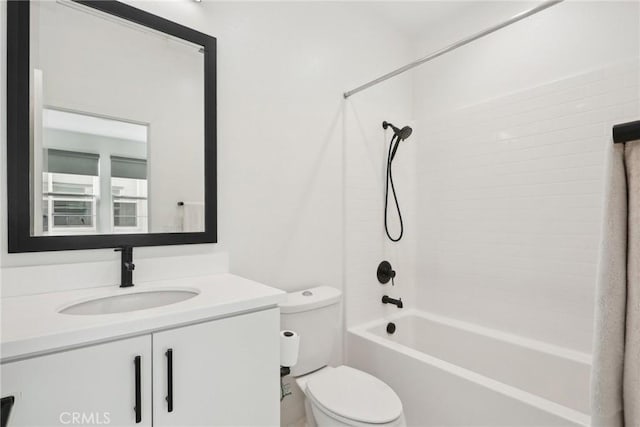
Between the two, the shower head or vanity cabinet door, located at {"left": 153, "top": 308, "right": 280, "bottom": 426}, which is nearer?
vanity cabinet door, located at {"left": 153, "top": 308, "right": 280, "bottom": 426}

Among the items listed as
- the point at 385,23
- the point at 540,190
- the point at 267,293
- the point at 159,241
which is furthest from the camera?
the point at 385,23

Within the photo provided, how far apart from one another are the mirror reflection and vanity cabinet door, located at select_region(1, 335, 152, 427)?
0.59 m

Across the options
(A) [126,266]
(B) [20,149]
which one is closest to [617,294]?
(A) [126,266]

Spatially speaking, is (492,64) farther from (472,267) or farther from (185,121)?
(185,121)

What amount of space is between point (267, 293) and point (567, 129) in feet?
5.92

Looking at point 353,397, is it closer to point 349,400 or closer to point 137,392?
point 349,400

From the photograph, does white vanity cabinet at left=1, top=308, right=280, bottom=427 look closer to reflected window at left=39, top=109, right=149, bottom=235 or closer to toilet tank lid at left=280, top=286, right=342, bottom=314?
toilet tank lid at left=280, top=286, right=342, bottom=314

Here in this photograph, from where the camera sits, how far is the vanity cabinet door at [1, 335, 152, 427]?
2.44 feet

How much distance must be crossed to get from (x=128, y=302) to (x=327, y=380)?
A: 933 millimetres

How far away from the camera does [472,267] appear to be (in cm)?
219

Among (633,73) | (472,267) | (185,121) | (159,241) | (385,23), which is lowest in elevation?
(472,267)

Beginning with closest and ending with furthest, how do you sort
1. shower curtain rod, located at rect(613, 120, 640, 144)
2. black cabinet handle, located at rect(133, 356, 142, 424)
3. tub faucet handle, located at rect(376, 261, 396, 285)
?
shower curtain rod, located at rect(613, 120, 640, 144) → black cabinet handle, located at rect(133, 356, 142, 424) → tub faucet handle, located at rect(376, 261, 396, 285)

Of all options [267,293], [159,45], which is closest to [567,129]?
[267,293]

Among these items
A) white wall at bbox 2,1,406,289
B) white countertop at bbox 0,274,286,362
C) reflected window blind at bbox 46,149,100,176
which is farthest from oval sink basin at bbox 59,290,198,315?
reflected window blind at bbox 46,149,100,176
